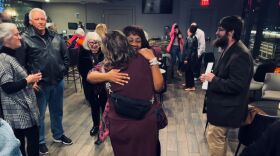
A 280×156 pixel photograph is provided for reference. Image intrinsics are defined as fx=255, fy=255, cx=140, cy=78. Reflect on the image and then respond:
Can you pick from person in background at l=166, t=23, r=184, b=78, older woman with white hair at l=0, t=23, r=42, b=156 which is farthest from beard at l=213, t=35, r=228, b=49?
person in background at l=166, t=23, r=184, b=78

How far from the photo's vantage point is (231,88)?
212 centimetres

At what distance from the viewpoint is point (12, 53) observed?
217 cm

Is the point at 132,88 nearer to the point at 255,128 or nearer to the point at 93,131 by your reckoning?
the point at 255,128

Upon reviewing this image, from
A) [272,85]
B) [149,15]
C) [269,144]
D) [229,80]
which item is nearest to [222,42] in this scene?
[229,80]

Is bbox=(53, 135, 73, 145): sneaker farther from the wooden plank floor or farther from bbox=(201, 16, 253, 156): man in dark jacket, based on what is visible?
bbox=(201, 16, 253, 156): man in dark jacket

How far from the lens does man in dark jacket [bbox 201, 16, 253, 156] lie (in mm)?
2084

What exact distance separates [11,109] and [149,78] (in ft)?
4.21

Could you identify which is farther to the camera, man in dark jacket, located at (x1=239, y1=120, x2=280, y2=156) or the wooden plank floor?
the wooden plank floor

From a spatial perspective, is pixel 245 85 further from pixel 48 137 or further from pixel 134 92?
pixel 48 137

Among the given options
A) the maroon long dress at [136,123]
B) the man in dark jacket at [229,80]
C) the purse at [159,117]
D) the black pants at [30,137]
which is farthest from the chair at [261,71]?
the black pants at [30,137]

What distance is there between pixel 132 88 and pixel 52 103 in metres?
1.76

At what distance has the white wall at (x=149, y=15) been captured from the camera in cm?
939

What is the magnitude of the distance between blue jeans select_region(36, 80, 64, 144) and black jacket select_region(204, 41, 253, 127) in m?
1.78

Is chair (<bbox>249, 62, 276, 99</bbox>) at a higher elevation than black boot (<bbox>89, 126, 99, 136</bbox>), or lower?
higher
